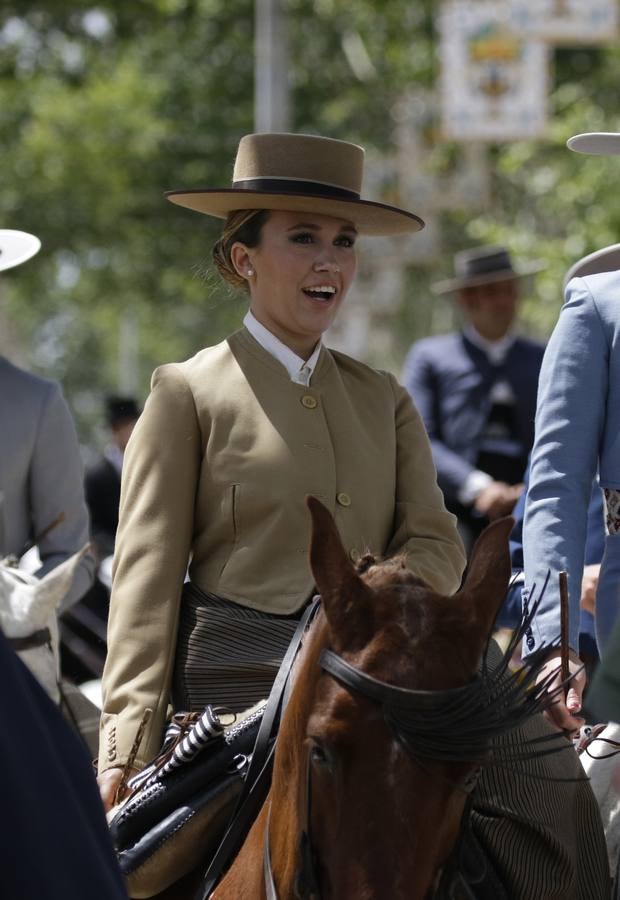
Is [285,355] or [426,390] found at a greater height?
[285,355]

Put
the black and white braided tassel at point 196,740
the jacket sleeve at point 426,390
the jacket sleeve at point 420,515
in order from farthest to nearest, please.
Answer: the jacket sleeve at point 426,390 < the jacket sleeve at point 420,515 < the black and white braided tassel at point 196,740

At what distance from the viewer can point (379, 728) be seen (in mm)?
2926

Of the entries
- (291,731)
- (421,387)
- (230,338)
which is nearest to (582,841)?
(291,731)

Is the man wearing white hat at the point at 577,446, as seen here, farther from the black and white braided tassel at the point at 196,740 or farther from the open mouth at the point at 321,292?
the black and white braided tassel at the point at 196,740

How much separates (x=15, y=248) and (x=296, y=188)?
1265mm

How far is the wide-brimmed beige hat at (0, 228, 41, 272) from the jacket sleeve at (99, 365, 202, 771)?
1133mm

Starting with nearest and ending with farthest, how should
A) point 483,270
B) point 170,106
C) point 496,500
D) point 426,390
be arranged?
point 496,500 < point 426,390 < point 483,270 < point 170,106

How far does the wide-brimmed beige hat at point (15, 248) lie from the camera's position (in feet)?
16.6

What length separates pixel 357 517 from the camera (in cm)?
406

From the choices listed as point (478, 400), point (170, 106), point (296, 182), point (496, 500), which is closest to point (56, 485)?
point (296, 182)

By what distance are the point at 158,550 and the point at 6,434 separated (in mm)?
1261

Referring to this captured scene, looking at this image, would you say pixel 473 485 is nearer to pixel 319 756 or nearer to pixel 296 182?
A: pixel 296 182

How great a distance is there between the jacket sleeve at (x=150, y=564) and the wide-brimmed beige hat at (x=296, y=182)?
1.75 ft

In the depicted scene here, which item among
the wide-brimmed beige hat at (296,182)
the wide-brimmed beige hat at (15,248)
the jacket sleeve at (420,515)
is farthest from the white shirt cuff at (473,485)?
the wide-brimmed beige hat at (296,182)
